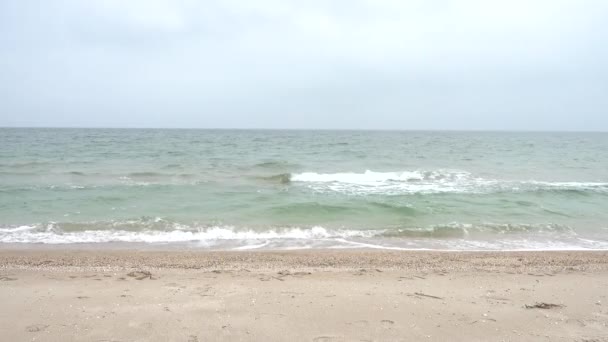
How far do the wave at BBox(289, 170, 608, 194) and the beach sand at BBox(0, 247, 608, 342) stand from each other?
889 centimetres

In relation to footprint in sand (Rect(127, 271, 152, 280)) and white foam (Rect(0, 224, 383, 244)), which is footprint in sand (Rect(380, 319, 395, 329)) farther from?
white foam (Rect(0, 224, 383, 244))

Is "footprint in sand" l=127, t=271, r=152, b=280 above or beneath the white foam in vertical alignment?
above

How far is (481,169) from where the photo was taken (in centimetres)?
2389

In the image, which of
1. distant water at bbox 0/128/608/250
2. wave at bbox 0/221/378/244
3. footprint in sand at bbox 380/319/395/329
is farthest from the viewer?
distant water at bbox 0/128/608/250

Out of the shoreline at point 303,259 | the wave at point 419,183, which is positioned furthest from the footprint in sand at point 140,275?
the wave at point 419,183

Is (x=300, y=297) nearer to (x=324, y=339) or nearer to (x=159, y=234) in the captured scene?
(x=324, y=339)

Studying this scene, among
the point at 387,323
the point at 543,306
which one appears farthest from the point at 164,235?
the point at 543,306

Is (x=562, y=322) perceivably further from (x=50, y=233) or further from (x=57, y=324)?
(x=50, y=233)

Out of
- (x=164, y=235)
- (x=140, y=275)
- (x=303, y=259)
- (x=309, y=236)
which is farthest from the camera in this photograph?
(x=309, y=236)

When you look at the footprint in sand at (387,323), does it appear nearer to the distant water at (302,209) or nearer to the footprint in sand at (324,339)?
the footprint in sand at (324,339)

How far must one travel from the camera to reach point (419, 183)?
1828 cm

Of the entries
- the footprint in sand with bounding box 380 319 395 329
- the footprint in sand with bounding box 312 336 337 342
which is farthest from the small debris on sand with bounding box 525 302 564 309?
the footprint in sand with bounding box 312 336 337 342

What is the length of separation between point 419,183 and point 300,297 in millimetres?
14457

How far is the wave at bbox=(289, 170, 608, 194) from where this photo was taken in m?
15.8
